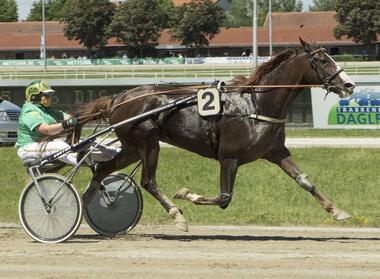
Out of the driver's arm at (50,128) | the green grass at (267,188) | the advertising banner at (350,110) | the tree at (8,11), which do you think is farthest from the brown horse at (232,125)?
the tree at (8,11)

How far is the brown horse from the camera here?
30.7 ft

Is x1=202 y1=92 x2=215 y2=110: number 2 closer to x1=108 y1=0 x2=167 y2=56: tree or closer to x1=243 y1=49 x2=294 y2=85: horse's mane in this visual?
x1=243 y1=49 x2=294 y2=85: horse's mane

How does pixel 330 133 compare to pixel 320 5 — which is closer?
pixel 330 133

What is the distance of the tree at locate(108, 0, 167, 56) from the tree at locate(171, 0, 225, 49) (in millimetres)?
2015

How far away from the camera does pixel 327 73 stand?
30.8ft

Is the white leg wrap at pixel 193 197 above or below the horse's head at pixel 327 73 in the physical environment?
below

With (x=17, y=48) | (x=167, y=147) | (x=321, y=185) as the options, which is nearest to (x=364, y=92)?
(x=167, y=147)

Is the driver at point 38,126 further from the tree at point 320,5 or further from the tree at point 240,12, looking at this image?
the tree at point 320,5

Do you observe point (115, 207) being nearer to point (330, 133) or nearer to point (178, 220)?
point (178, 220)

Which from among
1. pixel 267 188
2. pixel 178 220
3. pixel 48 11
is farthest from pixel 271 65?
pixel 48 11

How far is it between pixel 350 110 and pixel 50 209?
19.4 m

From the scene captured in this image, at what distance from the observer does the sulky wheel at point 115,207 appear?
10.0 m

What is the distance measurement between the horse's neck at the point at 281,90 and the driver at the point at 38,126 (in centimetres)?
206

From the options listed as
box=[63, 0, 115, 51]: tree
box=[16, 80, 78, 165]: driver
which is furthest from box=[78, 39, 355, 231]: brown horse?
box=[63, 0, 115, 51]: tree
